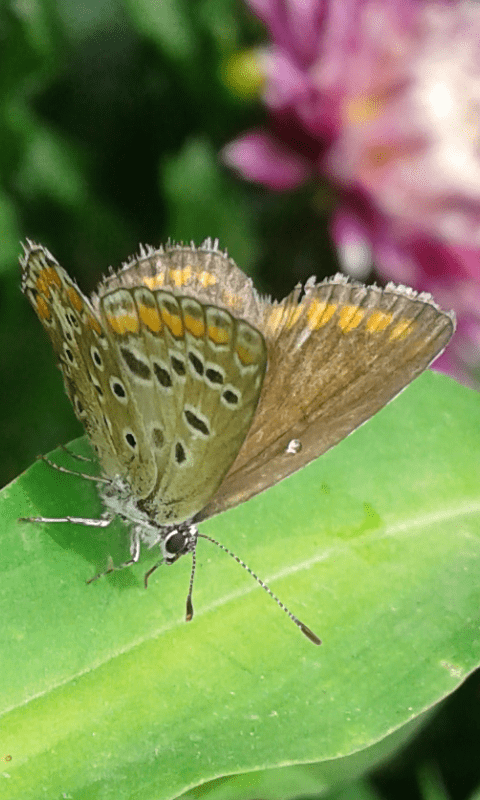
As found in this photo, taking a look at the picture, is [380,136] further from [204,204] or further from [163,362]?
[163,362]

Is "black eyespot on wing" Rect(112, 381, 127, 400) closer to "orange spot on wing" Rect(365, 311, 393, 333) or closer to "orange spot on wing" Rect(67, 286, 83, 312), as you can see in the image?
"orange spot on wing" Rect(67, 286, 83, 312)

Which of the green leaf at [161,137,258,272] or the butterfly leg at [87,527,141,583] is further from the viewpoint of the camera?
the green leaf at [161,137,258,272]

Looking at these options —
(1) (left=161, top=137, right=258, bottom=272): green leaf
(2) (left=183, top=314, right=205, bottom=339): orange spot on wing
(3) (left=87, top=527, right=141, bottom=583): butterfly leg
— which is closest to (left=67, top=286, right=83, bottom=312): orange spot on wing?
(2) (left=183, top=314, right=205, bottom=339): orange spot on wing

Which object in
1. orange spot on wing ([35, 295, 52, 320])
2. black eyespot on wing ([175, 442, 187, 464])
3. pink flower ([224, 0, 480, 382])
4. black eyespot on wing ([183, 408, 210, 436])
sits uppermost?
pink flower ([224, 0, 480, 382])

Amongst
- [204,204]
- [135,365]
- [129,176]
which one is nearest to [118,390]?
[135,365]

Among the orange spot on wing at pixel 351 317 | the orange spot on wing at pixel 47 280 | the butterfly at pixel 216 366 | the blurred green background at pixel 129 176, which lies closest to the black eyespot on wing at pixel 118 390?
the butterfly at pixel 216 366

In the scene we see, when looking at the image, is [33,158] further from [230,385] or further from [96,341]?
[230,385]
